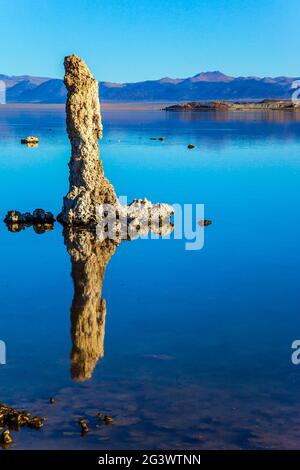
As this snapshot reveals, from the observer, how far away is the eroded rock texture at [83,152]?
27125 millimetres

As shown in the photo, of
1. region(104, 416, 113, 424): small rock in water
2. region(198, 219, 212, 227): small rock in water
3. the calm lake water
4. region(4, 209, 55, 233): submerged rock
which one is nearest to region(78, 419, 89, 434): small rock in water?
the calm lake water

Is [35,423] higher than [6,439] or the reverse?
higher

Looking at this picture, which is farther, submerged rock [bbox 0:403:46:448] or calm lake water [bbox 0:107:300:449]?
calm lake water [bbox 0:107:300:449]

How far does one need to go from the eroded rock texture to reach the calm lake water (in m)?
1.25

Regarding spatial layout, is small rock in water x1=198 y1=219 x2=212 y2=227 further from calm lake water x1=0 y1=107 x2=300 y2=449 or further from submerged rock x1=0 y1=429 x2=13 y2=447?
submerged rock x1=0 y1=429 x2=13 y2=447

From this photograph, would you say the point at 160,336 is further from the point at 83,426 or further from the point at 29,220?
the point at 29,220

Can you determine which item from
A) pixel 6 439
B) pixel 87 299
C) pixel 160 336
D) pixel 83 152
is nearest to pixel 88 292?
pixel 87 299

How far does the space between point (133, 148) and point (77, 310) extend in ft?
144

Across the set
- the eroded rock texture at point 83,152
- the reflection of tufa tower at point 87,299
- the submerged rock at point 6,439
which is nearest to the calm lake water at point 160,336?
the reflection of tufa tower at point 87,299

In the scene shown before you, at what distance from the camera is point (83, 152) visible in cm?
2728

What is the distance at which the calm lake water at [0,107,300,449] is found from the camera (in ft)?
41.9

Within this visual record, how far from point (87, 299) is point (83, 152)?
28.7 ft

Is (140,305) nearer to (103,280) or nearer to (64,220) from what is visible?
(103,280)

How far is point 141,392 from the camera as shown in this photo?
553 inches
